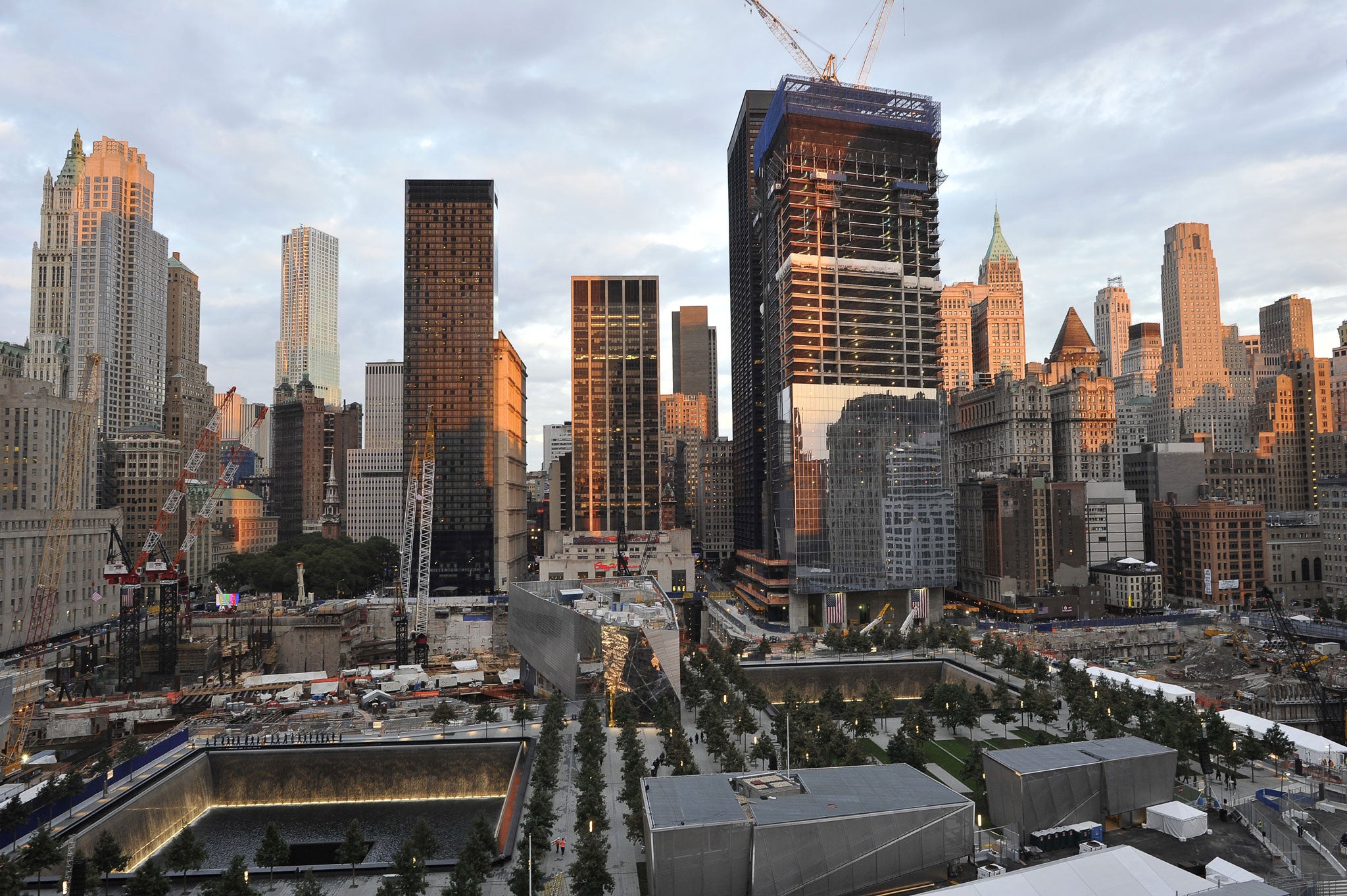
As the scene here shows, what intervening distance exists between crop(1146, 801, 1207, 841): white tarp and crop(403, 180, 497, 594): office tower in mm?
159872

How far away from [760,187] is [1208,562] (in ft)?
363

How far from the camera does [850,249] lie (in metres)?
140

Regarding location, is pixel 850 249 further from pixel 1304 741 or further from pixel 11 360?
pixel 11 360

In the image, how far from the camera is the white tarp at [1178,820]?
1842 inches

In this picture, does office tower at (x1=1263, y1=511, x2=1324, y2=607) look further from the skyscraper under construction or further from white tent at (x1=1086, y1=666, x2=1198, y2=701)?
white tent at (x1=1086, y1=666, x2=1198, y2=701)

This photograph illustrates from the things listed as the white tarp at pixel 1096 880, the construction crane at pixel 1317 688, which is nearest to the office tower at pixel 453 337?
the construction crane at pixel 1317 688

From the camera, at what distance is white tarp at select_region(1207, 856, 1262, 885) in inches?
1480

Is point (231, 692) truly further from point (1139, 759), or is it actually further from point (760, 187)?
point (760, 187)

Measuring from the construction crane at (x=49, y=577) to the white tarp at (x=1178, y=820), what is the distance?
8288cm

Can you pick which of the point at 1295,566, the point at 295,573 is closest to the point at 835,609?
the point at 1295,566

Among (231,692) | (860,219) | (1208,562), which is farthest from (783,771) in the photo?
(1208,562)

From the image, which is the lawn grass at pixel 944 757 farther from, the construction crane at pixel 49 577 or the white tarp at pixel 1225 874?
the construction crane at pixel 49 577

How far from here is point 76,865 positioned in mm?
43969


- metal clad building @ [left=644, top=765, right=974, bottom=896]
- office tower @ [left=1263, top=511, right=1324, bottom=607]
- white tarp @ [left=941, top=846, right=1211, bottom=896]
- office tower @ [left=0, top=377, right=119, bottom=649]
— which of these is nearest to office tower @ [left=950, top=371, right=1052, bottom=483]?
office tower @ [left=1263, top=511, right=1324, bottom=607]
